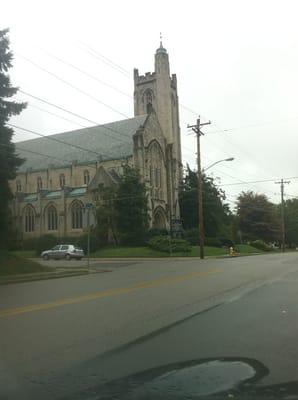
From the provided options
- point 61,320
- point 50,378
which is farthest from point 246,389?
point 61,320

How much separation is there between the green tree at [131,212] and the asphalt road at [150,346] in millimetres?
43837

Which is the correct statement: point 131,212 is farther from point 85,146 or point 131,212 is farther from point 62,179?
point 62,179

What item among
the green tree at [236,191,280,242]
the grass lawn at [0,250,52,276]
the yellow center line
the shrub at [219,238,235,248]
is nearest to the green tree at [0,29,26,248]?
the grass lawn at [0,250,52,276]

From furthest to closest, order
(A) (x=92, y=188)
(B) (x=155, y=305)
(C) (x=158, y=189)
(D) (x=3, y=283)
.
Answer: (C) (x=158, y=189) → (A) (x=92, y=188) → (D) (x=3, y=283) → (B) (x=155, y=305)

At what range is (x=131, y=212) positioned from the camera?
58812 mm

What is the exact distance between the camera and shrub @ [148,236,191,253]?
5234cm

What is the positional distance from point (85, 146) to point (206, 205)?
733 inches

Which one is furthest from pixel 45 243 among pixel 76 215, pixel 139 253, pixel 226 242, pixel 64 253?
pixel 226 242

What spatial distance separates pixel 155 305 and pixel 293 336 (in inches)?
180

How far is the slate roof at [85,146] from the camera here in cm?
7088

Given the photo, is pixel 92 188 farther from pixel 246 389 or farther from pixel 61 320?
pixel 246 389

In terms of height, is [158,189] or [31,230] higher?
[158,189]

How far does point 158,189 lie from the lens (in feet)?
235

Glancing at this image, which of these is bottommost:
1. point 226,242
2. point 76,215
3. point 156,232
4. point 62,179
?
point 226,242
